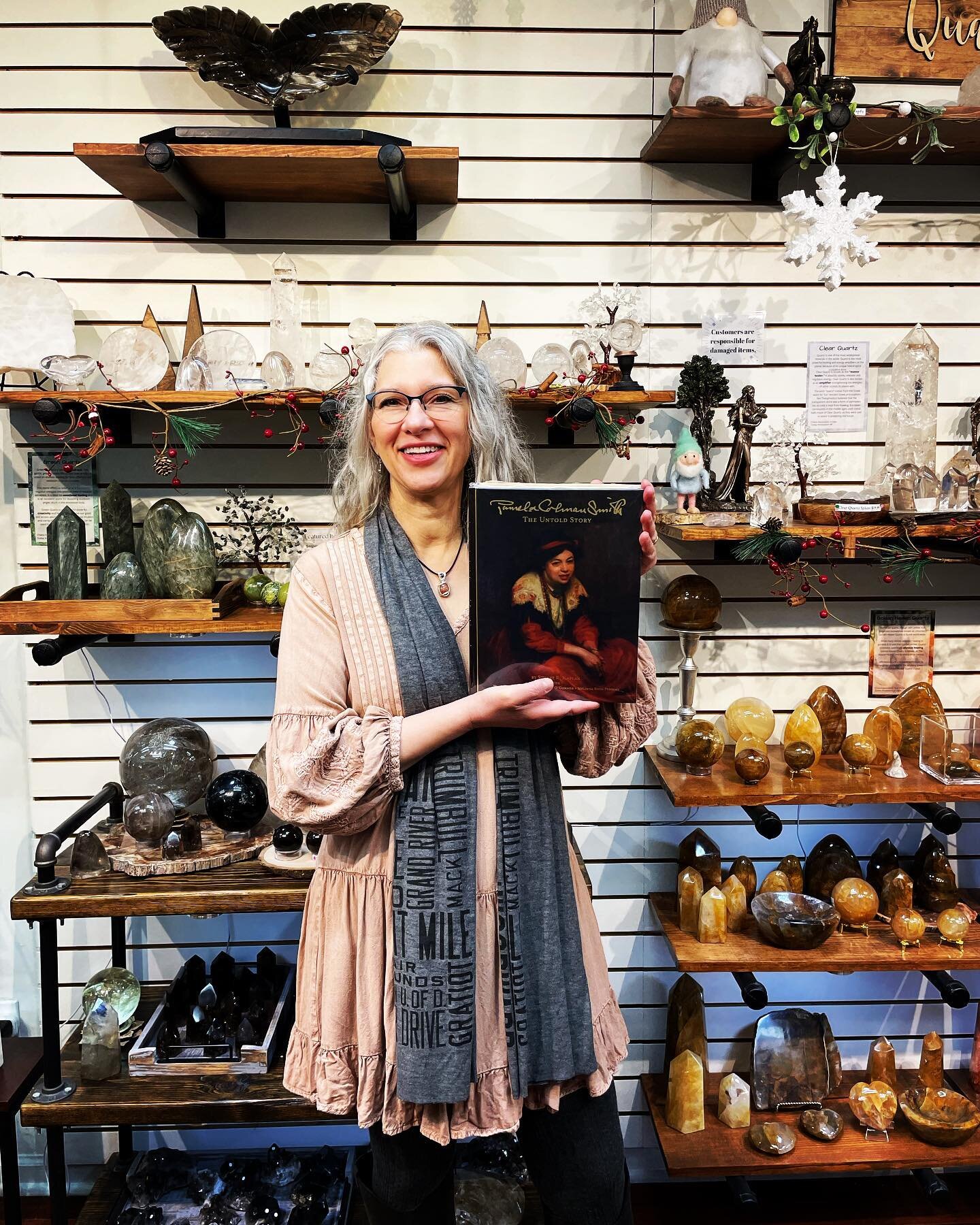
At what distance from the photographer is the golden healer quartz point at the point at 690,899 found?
84.4 inches

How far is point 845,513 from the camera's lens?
199cm

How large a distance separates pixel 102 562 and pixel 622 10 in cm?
175

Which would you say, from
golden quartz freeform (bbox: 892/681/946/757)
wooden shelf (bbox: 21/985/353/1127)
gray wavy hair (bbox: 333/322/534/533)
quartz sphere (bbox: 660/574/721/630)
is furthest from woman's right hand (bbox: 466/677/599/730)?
golden quartz freeform (bbox: 892/681/946/757)

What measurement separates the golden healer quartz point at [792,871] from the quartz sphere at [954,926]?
1.03ft

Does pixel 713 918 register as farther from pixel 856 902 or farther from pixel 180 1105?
pixel 180 1105

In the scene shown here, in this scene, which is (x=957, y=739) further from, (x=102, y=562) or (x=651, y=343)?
(x=102, y=562)

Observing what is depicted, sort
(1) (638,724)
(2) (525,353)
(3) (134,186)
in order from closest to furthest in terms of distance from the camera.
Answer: (1) (638,724)
(3) (134,186)
(2) (525,353)

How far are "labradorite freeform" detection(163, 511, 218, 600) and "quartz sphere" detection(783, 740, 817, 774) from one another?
4.38ft

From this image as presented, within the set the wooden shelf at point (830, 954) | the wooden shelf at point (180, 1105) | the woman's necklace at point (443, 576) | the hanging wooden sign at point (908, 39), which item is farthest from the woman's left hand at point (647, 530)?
the hanging wooden sign at point (908, 39)

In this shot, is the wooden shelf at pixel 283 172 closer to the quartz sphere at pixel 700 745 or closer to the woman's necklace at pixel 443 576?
the woman's necklace at pixel 443 576

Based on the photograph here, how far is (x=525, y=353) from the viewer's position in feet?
7.16

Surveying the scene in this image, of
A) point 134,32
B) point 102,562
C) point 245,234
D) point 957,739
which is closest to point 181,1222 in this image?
point 102,562

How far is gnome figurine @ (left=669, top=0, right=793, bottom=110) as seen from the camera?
6.34ft

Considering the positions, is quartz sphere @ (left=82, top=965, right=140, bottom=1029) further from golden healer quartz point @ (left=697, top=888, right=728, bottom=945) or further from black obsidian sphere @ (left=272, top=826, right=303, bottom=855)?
golden healer quartz point @ (left=697, top=888, right=728, bottom=945)
